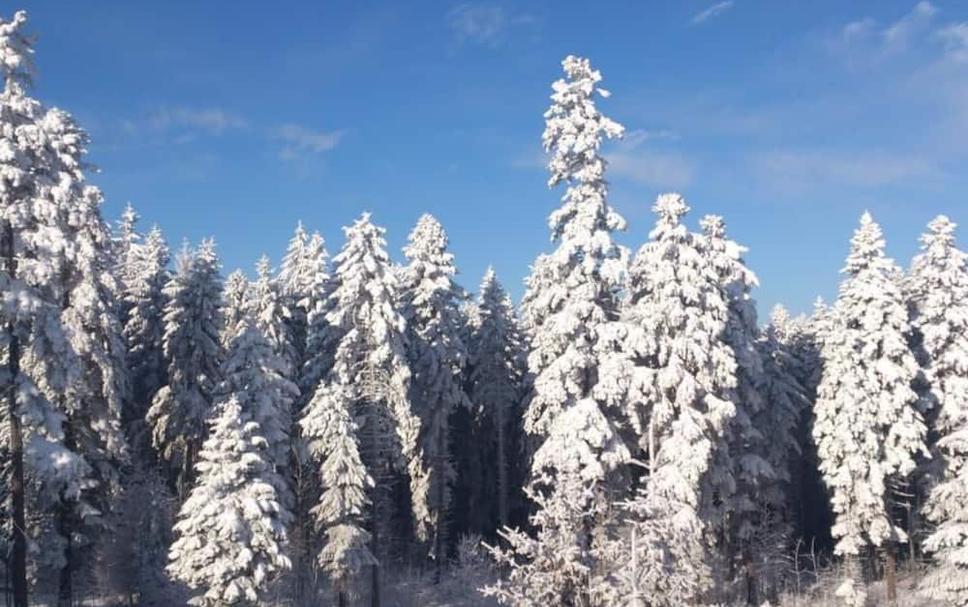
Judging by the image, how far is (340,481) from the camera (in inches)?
1302

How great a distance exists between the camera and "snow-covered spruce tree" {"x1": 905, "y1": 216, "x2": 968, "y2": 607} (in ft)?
109

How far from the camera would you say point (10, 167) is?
1973 centimetres

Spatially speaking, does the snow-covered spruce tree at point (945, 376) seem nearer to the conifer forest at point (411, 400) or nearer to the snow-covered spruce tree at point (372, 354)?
the conifer forest at point (411, 400)

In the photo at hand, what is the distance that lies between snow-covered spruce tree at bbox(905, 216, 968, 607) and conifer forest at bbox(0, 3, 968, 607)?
12 centimetres

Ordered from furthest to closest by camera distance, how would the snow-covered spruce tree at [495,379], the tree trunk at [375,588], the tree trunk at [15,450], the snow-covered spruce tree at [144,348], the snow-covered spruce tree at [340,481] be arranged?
1. the snow-covered spruce tree at [495,379]
2. the snow-covered spruce tree at [144,348]
3. the tree trunk at [375,588]
4. the snow-covered spruce tree at [340,481]
5. the tree trunk at [15,450]

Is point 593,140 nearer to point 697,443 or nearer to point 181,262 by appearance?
point 697,443

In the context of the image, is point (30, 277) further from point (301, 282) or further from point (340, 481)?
point (301, 282)

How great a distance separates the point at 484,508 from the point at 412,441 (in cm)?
1497

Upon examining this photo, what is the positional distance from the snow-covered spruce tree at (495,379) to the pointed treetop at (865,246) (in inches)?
771

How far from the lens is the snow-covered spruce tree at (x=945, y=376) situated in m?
33.4

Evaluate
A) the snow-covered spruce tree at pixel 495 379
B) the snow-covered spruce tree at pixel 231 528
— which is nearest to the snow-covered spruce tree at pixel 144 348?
the snow-covered spruce tree at pixel 495 379

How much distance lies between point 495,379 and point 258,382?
20.1 m

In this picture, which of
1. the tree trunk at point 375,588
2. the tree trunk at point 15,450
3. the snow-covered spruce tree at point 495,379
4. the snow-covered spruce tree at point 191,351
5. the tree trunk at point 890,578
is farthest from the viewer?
the snow-covered spruce tree at point 495,379

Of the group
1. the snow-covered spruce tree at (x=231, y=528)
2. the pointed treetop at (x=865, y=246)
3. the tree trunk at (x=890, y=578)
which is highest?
the pointed treetop at (x=865, y=246)
